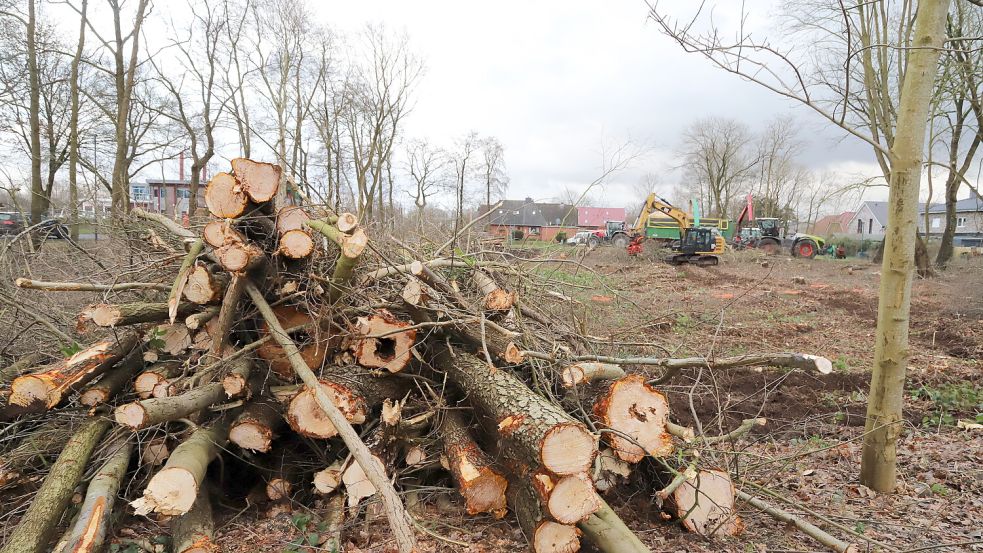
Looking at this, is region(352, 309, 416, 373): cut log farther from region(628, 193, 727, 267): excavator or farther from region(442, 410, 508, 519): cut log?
region(628, 193, 727, 267): excavator

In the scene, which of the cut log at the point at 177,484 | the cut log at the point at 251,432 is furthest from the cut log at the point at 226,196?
the cut log at the point at 177,484

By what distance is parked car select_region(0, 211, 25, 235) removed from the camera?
448 cm

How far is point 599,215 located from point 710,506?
5003 cm

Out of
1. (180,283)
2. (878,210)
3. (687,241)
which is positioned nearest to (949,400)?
(180,283)

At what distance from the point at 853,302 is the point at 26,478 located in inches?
532

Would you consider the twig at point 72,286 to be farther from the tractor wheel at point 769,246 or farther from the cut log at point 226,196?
the tractor wheel at point 769,246

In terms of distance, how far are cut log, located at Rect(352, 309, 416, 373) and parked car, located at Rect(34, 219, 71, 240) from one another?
10.5 ft

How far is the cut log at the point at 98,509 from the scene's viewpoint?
227 cm

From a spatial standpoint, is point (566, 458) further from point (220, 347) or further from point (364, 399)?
point (220, 347)

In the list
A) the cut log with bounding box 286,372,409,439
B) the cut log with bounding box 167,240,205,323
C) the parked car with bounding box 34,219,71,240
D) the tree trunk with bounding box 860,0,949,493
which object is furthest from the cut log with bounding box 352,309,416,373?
the parked car with bounding box 34,219,71,240

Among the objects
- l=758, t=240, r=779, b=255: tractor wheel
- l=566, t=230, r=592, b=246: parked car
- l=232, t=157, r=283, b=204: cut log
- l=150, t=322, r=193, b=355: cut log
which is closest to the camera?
l=232, t=157, r=283, b=204: cut log

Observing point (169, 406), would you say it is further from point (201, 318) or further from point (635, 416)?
point (635, 416)

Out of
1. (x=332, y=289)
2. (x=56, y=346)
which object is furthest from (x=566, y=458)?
(x=56, y=346)

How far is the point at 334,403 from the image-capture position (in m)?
2.91
